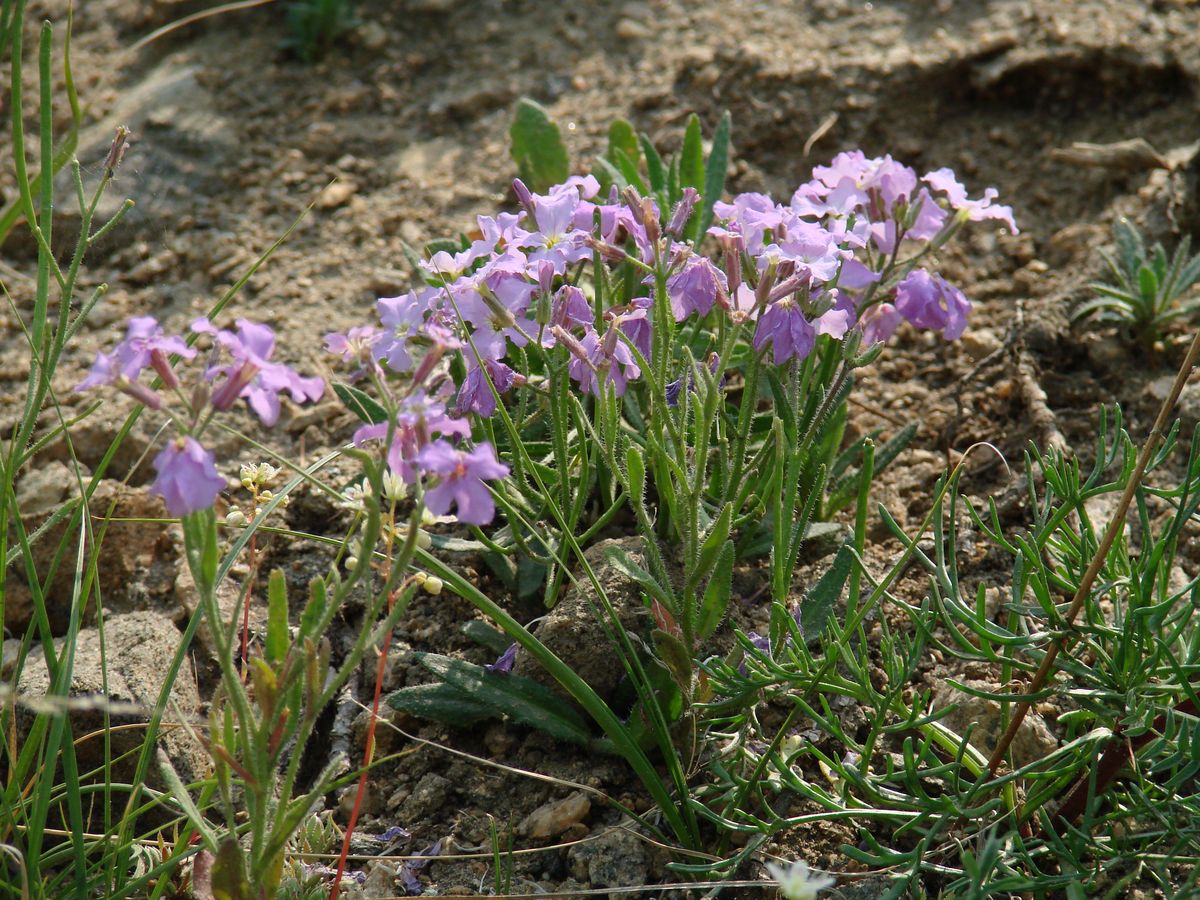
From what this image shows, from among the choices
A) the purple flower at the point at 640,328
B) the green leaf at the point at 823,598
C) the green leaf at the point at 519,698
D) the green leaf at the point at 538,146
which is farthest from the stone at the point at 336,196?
the green leaf at the point at 823,598

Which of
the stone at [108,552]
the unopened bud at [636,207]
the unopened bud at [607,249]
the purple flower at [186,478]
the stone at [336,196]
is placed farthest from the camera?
the stone at [336,196]

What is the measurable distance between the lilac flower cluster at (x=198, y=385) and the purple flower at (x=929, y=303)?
3.67 feet

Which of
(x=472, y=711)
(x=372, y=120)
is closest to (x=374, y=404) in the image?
(x=472, y=711)

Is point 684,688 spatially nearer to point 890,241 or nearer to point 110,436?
point 890,241

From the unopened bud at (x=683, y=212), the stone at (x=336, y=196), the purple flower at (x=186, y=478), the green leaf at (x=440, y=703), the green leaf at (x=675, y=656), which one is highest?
the unopened bud at (x=683, y=212)

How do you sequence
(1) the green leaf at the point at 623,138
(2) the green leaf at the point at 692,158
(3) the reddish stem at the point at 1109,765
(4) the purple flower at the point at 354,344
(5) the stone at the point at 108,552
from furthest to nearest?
(1) the green leaf at the point at 623,138, (2) the green leaf at the point at 692,158, (5) the stone at the point at 108,552, (3) the reddish stem at the point at 1109,765, (4) the purple flower at the point at 354,344

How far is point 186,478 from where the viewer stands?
1.30 m

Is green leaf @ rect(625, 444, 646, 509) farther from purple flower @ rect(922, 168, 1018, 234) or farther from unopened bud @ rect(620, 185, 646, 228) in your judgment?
purple flower @ rect(922, 168, 1018, 234)

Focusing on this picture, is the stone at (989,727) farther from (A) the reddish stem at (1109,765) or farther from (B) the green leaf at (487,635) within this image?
(B) the green leaf at (487,635)

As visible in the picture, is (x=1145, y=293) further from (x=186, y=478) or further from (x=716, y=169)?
(x=186, y=478)

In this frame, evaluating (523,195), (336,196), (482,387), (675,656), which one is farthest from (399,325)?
(336,196)

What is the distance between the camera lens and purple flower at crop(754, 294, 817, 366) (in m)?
1.89

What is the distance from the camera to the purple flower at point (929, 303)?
2.03 meters

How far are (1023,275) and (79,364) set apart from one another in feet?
8.45
